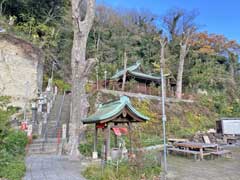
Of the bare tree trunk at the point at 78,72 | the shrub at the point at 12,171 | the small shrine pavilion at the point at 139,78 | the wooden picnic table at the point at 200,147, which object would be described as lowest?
the shrub at the point at 12,171

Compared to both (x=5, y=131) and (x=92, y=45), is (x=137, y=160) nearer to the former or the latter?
(x=5, y=131)

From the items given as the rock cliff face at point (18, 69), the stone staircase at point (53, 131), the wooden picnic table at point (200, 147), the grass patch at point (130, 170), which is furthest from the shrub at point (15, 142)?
the rock cliff face at point (18, 69)

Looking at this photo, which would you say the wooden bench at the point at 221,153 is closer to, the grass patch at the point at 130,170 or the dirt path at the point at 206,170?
the dirt path at the point at 206,170

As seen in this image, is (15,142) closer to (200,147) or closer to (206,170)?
(206,170)

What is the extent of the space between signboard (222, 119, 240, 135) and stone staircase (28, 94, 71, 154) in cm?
1262

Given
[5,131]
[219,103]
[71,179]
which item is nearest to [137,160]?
[71,179]

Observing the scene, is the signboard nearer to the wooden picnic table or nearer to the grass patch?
the wooden picnic table

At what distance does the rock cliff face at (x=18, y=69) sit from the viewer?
1861 centimetres

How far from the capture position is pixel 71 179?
645 cm

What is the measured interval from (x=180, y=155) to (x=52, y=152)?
248 inches

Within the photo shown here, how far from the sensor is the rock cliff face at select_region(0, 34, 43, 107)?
61.1ft

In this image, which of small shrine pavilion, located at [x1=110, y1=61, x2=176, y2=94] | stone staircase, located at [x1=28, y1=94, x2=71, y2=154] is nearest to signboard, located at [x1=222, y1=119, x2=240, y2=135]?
small shrine pavilion, located at [x1=110, y1=61, x2=176, y2=94]

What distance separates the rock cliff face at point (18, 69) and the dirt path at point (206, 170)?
1407 cm

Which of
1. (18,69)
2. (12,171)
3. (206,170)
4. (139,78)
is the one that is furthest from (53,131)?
(139,78)
